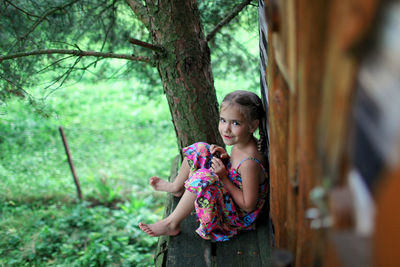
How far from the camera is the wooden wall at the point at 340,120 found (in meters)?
0.65

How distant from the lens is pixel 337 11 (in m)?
0.77

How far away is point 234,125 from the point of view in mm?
2361

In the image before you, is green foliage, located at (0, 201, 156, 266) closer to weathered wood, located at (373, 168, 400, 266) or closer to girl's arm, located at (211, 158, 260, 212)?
girl's arm, located at (211, 158, 260, 212)

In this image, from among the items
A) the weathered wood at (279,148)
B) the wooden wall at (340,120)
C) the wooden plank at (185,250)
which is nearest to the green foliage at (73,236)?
the wooden plank at (185,250)

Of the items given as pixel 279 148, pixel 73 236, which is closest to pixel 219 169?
pixel 279 148

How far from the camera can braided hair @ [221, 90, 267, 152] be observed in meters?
→ 2.33

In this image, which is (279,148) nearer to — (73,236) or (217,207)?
(217,207)

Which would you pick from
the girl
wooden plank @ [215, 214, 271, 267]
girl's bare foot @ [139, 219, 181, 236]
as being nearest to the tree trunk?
the girl

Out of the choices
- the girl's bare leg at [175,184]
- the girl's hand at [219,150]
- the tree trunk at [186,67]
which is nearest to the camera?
the girl's hand at [219,150]

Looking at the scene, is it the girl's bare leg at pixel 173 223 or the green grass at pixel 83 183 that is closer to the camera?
the girl's bare leg at pixel 173 223

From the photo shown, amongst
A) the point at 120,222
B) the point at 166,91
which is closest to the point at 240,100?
the point at 166,91

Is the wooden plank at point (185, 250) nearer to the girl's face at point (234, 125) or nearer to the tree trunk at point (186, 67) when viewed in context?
the girl's face at point (234, 125)

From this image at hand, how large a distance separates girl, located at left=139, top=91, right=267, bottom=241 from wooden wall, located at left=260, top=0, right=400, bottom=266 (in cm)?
98

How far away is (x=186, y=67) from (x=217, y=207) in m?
1.09
